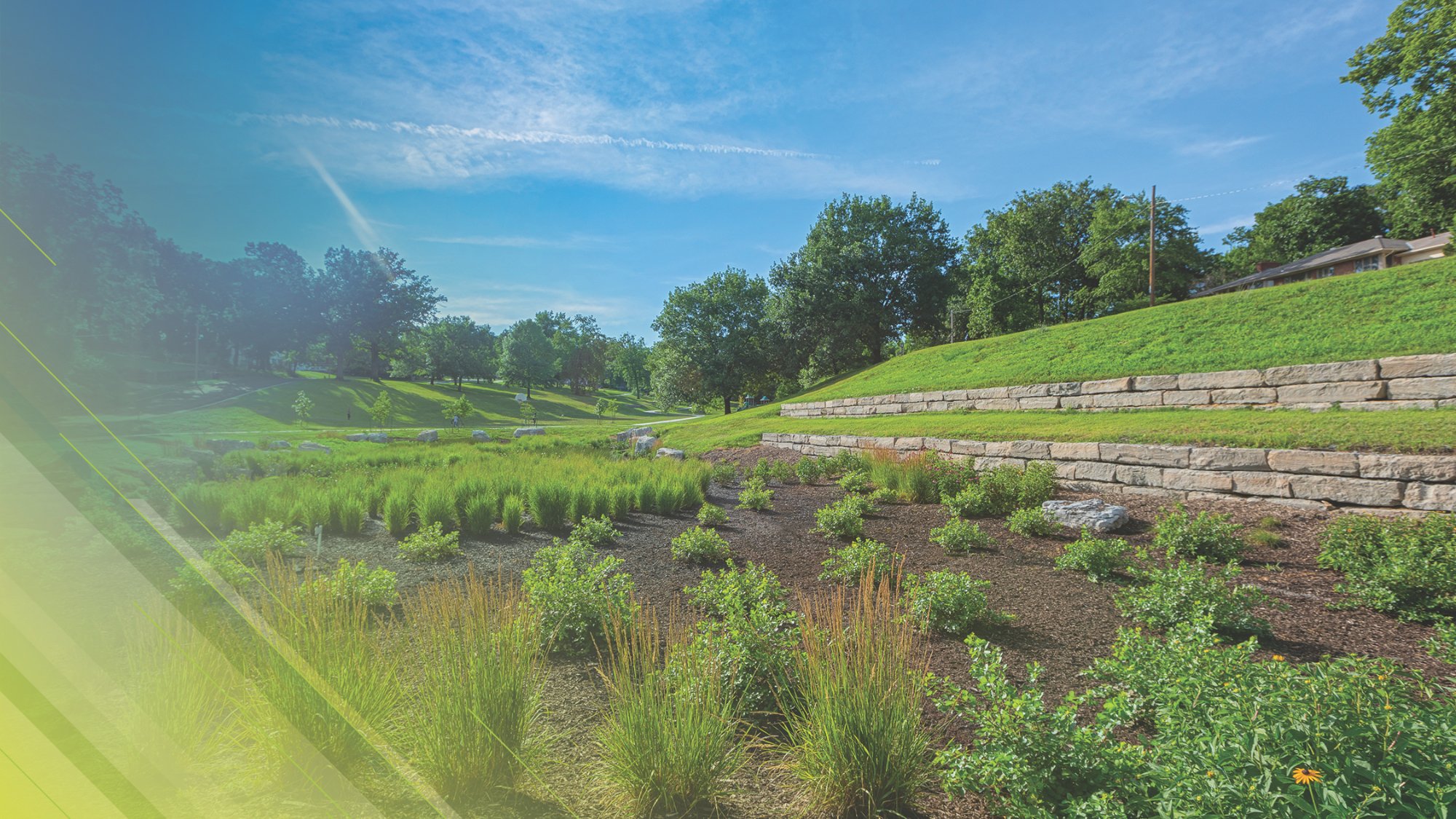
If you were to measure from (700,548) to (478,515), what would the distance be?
286 centimetres

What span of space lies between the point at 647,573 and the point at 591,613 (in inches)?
61.1

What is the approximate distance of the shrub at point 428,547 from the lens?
5.51 metres

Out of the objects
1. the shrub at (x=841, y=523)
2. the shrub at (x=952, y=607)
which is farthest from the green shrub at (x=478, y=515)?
the shrub at (x=952, y=607)

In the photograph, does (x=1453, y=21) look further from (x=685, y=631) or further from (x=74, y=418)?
(x=74, y=418)

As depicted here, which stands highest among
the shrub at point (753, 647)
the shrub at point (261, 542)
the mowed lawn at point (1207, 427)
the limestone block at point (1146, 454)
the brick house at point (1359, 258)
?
the brick house at point (1359, 258)

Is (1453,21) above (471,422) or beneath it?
above

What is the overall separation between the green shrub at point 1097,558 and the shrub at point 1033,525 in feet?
3.83

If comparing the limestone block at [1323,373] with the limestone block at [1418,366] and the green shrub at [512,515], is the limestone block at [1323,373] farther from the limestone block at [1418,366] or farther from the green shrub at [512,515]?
the green shrub at [512,515]

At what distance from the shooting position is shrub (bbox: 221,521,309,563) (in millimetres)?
4812

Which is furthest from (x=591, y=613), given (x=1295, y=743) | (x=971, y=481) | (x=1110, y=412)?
(x=1110, y=412)

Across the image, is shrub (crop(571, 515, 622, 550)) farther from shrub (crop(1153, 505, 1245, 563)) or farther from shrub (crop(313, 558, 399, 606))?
shrub (crop(1153, 505, 1245, 563))

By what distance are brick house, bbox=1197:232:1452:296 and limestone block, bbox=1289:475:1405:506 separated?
29547mm

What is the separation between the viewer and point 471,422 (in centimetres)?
3147

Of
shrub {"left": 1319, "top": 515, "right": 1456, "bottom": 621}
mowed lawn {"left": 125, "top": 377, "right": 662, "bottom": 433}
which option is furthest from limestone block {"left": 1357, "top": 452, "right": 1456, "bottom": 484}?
mowed lawn {"left": 125, "top": 377, "right": 662, "bottom": 433}
